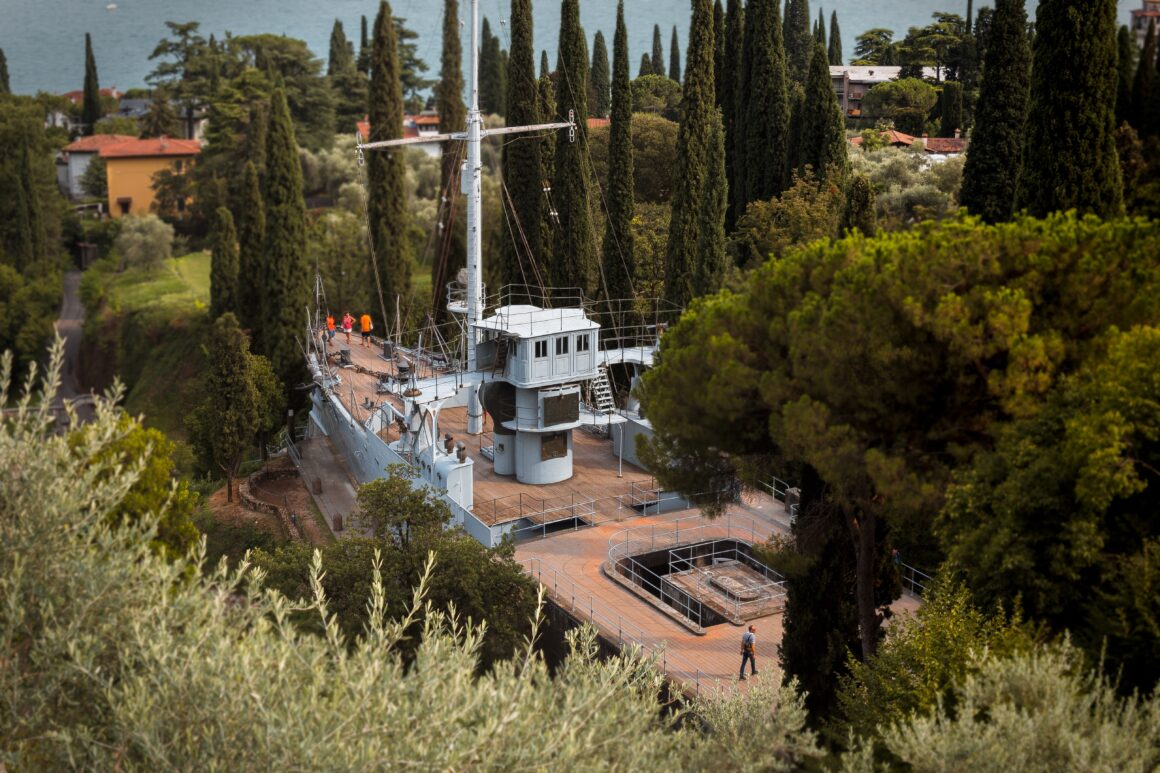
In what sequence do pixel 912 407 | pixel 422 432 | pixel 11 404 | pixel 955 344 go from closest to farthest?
pixel 955 344
pixel 912 407
pixel 422 432
pixel 11 404

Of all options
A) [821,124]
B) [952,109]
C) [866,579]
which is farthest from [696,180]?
[866,579]

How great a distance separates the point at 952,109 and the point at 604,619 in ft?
102

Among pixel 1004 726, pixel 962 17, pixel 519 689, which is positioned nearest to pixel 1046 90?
pixel 1004 726

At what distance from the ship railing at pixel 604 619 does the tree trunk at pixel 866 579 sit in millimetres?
2462

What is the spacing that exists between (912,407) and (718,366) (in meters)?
2.65

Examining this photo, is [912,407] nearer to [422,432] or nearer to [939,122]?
[422,432]

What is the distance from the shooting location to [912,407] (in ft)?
50.6

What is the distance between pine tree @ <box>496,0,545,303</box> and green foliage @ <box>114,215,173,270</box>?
30.0 m

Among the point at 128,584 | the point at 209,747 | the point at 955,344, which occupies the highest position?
the point at 955,344

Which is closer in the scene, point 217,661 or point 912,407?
point 217,661

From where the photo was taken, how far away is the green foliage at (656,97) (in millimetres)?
57562

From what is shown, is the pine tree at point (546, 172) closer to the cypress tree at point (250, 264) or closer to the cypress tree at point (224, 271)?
the cypress tree at point (250, 264)

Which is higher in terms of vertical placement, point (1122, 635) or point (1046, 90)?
point (1046, 90)

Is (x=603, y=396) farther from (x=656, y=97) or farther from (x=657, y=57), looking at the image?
(x=657, y=57)
